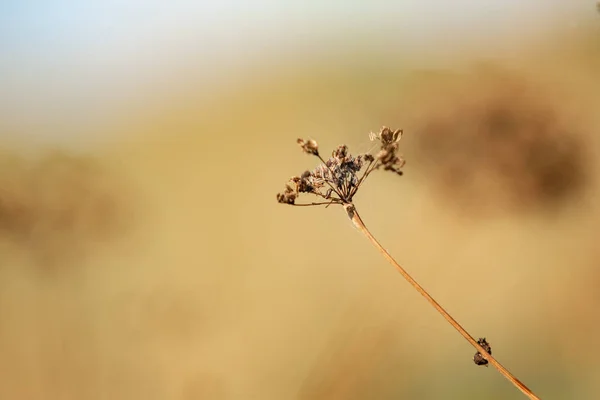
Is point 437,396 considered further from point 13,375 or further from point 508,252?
point 13,375

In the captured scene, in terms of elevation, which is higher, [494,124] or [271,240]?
[494,124]

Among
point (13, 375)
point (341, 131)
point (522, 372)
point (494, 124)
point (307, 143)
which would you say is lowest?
point (13, 375)

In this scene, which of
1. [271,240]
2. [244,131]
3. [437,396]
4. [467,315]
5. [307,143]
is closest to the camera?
[307,143]

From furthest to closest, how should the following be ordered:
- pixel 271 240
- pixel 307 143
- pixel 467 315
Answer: pixel 271 240 < pixel 467 315 < pixel 307 143

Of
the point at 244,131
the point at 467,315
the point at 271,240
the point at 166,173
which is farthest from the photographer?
the point at 244,131

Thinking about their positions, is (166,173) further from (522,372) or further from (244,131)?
(522,372)

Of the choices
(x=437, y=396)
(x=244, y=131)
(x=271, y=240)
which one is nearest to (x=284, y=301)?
(x=271, y=240)

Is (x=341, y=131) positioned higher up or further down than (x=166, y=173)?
higher up

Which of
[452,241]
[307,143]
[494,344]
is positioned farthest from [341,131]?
[307,143]

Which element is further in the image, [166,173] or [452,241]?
[166,173]
